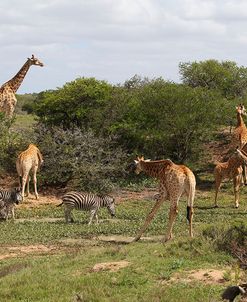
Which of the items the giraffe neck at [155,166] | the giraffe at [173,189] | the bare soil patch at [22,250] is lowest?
the bare soil patch at [22,250]

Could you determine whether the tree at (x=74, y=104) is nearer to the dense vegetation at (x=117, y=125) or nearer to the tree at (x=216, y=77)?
the dense vegetation at (x=117, y=125)

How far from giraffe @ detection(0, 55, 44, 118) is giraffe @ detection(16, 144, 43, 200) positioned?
103 inches

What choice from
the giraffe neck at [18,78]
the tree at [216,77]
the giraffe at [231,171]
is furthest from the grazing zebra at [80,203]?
the tree at [216,77]

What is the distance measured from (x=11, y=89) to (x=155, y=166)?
1102cm

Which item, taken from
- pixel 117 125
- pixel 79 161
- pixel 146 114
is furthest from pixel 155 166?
pixel 146 114

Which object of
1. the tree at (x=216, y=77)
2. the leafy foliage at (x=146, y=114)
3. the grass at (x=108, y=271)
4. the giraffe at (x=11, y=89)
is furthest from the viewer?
the tree at (x=216, y=77)

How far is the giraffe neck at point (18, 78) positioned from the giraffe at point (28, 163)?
3239 millimetres

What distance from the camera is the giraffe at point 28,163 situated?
21969 mm

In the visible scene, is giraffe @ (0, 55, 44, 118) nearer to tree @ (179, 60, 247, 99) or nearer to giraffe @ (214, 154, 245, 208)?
giraffe @ (214, 154, 245, 208)

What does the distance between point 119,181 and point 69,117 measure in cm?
418

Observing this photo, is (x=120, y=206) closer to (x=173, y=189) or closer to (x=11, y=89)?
(x=11, y=89)

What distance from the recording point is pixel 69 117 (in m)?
27.7

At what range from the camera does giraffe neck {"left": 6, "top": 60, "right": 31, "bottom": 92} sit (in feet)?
82.4

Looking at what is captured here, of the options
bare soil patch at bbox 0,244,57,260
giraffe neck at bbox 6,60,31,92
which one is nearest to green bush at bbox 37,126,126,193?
giraffe neck at bbox 6,60,31,92
